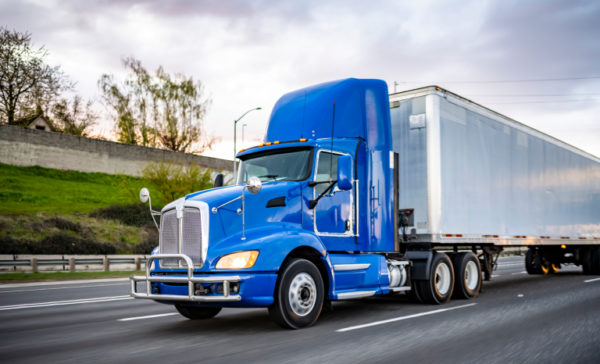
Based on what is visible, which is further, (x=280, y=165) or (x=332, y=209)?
(x=280, y=165)

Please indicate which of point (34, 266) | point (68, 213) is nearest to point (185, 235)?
point (34, 266)

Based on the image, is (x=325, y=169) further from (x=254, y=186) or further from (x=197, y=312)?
(x=197, y=312)

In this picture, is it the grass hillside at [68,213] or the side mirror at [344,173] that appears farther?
the grass hillside at [68,213]

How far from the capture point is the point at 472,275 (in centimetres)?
1212

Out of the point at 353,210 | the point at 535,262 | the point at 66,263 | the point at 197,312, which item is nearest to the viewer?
the point at 197,312

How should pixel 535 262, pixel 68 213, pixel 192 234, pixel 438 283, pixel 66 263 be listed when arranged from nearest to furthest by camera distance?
pixel 192 234 < pixel 438 283 < pixel 535 262 < pixel 66 263 < pixel 68 213

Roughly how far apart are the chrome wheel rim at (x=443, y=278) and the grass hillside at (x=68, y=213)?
2023cm

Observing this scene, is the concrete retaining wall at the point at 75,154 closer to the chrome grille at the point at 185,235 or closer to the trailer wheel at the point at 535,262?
the trailer wheel at the point at 535,262

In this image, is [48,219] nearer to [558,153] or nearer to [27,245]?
[27,245]

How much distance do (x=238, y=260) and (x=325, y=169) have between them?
2.33m

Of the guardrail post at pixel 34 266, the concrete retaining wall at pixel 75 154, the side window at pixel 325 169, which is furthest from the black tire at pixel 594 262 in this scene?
the concrete retaining wall at pixel 75 154

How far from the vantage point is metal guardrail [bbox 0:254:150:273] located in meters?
22.1

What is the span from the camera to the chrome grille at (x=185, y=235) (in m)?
7.72

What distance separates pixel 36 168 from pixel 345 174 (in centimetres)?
3663
